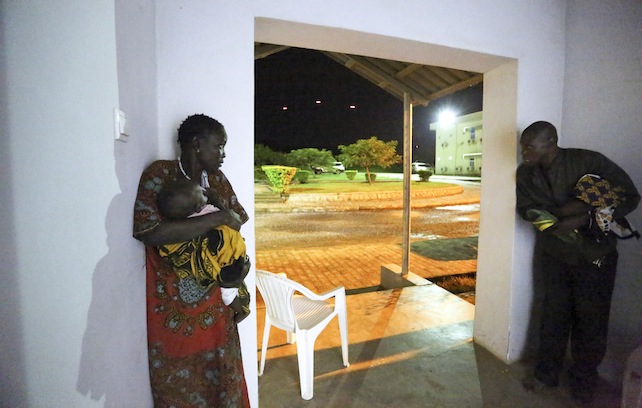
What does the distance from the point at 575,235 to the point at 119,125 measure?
9.18ft

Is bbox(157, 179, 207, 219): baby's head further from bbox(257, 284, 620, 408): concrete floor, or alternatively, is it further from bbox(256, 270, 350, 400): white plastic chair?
bbox(257, 284, 620, 408): concrete floor

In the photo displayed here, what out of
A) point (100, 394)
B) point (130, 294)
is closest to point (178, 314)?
point (130, 294)

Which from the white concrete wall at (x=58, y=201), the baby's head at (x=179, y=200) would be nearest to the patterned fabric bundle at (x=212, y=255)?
the baby's head at (x=179, y=200)

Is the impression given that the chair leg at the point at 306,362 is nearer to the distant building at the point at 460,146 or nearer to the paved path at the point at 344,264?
the paved path at the point at 344,264

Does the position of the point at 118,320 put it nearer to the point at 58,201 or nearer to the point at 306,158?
the point at 58,201

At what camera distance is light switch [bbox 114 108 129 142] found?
1.16m

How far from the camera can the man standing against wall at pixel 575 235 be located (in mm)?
2168

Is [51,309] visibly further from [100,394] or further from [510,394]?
[510,394]

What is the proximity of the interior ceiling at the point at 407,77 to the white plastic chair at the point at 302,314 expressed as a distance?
9.72ft

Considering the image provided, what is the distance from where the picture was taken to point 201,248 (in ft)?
4.32

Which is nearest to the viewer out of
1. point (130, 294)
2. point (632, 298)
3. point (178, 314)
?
point (130, 294)

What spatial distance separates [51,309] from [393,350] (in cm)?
275

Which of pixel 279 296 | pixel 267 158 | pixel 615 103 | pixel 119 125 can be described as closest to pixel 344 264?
pixel 279 296

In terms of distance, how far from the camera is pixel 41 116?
101cm
